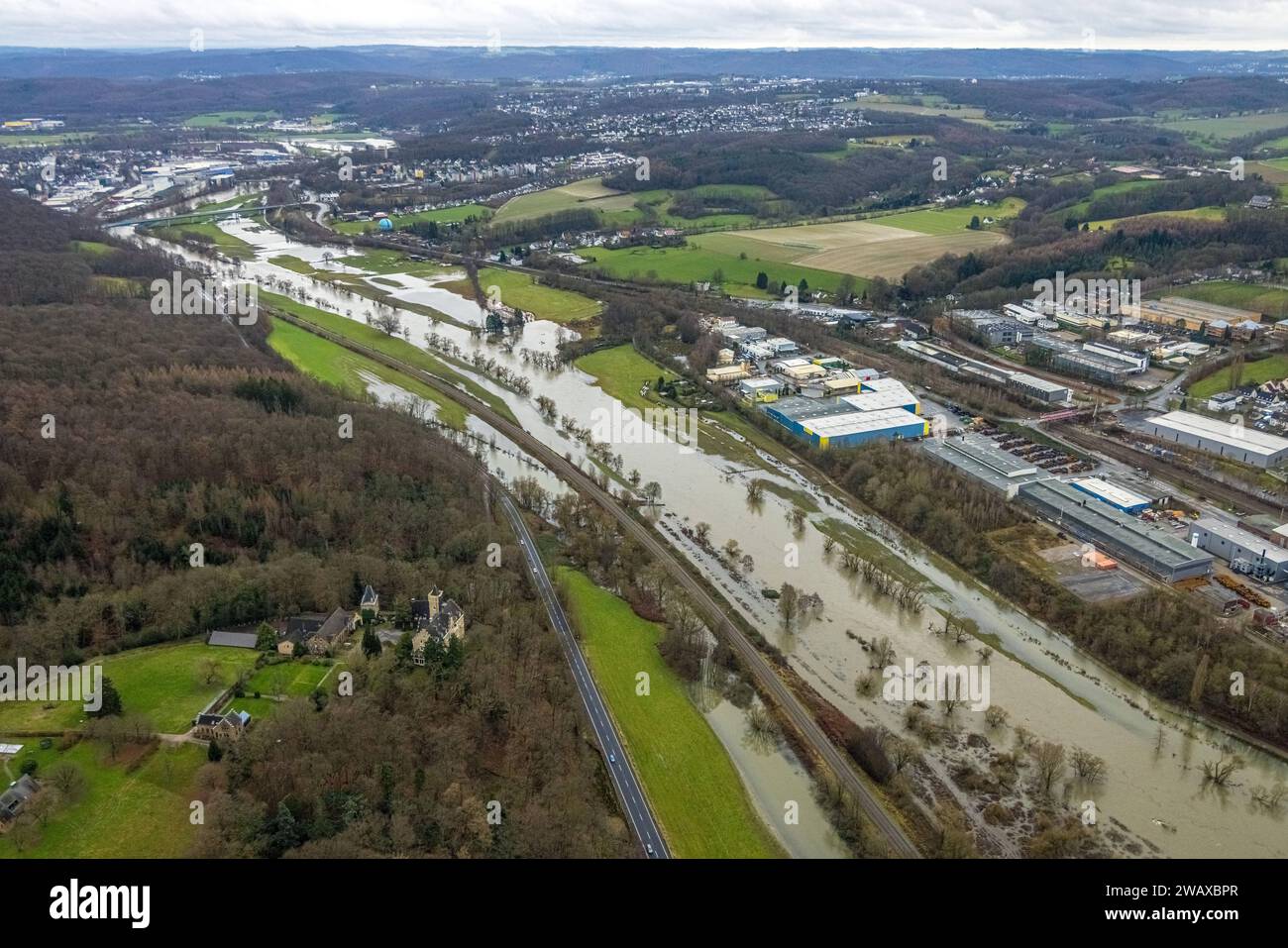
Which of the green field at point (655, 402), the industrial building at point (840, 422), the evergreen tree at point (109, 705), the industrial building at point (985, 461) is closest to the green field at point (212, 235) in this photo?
the green field at point (655, 402)

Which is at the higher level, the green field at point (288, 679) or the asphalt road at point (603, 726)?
the green field at point (288, 679)

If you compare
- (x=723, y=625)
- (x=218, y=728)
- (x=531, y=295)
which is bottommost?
(x=723, y=625)

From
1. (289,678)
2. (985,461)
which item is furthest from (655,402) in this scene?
(289,678)

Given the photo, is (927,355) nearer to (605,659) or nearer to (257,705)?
(605,659)

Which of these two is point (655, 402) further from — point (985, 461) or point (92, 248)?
point (92, 248)

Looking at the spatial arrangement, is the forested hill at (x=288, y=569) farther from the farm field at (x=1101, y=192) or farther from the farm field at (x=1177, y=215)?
the farm field at (x=1101, y=192)
